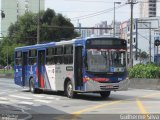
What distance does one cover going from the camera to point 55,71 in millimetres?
27672

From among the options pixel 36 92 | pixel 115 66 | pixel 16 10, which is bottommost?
pixel 36 92

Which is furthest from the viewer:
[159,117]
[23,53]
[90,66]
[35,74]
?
[23,53]

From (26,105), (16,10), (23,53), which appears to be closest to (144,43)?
(16,10)

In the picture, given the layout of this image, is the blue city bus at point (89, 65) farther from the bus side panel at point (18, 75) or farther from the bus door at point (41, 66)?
the bus side panel at point (18, 75)

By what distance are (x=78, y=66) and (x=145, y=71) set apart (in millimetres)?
13464

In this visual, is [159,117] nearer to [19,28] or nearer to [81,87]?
[81,87]

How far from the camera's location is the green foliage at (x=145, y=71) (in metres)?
A: 36.7

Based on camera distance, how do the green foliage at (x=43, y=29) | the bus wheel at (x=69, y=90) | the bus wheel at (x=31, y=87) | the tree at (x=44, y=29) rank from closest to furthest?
the bus wheel at (x=69, y=90) < the bus wheel at (x=31, y=87) < the green foliage at (x=43, y=29) < the tree at (x=44, y=29)

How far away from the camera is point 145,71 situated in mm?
37312

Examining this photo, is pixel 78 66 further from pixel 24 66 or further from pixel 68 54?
pixel 24 66

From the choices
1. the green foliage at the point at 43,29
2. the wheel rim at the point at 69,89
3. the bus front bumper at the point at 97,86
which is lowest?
the wheel rim at the point at 69,89

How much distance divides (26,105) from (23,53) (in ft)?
36.2

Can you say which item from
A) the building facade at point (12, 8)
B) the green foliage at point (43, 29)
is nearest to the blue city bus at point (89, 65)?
the green foliage at point (43, 29)

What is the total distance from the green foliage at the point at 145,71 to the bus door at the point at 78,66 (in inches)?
512
